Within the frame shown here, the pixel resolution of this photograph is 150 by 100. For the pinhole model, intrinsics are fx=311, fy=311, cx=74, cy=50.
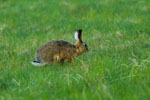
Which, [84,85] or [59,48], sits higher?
[59,48]

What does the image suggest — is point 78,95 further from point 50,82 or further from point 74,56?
point 74,56

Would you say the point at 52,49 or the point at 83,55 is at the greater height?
the point at 52,49

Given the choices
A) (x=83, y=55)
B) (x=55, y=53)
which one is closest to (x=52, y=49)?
(x=55, y=53)

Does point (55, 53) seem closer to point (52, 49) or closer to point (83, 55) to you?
point (52, 49)

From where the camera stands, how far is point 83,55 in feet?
20.3

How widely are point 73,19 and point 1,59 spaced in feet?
15.7

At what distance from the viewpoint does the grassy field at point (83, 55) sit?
3670 mm

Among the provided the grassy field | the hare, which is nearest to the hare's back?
the hare

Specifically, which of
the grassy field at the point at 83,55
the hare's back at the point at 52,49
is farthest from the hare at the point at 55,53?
the grassy field at the point at 83,55

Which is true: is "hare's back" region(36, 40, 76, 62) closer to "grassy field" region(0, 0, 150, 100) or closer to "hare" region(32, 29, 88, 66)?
"hare" region(32, 29, 88, 66)

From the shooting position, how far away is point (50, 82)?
4.14 metres

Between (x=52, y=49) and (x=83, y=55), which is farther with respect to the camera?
(x=83, y=55)

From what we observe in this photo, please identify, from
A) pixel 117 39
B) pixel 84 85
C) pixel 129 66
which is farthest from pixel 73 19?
pixel 84 85

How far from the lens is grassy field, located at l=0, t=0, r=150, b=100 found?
3670 millimetres
